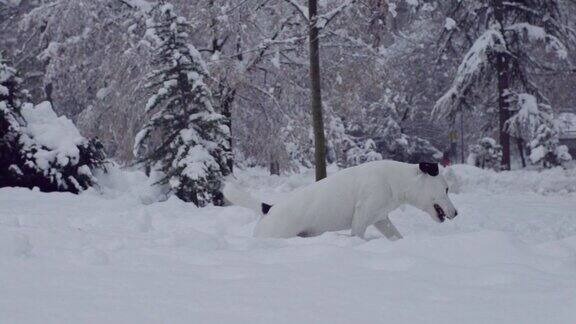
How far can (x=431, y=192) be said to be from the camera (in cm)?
735

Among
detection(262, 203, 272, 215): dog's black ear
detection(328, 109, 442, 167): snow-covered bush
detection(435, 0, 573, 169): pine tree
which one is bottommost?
detection(328, 109, 442, 167): snow-covered bush

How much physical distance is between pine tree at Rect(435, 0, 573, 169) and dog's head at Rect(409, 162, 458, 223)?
2074cm

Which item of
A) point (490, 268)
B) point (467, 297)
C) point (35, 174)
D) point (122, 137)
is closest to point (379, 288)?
point (467, 297)

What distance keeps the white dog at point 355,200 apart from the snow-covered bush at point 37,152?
29.7 feet

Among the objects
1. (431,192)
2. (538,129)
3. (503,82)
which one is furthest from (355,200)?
(538,129)

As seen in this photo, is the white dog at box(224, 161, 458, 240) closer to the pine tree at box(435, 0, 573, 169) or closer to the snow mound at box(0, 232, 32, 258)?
the snow mound at box(0, 232, 32, 258)

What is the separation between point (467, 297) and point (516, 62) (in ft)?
88.2

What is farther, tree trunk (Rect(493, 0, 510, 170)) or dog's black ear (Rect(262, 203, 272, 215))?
tree trunk (Rect(493, 0, 510, 170))

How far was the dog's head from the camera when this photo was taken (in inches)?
287

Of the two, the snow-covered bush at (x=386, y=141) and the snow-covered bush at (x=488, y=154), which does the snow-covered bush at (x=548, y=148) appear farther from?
the snow-covered bush at (x=386, y=141)

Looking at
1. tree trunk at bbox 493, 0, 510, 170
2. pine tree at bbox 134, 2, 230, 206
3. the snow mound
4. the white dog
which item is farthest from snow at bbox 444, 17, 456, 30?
the snow mound

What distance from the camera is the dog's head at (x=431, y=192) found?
7.30 meters

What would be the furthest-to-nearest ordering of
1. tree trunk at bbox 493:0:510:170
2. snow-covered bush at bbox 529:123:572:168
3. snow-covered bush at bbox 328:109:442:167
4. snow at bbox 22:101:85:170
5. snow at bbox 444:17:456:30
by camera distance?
snow-covered bush at bbox 328:109:442:167 → snow-covered bush at bbox 529:123:572:168 → snow at bbox 444:17:456:30 → tree trunk at bbox 493:0:510:170 → snow at bbox 22:101:85:170

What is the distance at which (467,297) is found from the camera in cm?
308
